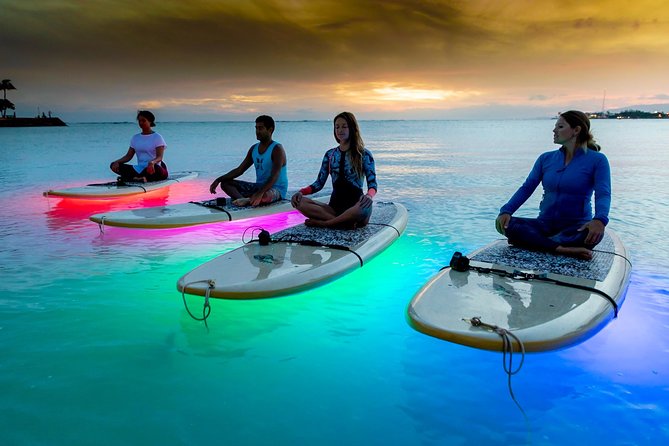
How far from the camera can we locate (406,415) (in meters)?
3.57

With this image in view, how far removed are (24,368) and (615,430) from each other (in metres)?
4.73

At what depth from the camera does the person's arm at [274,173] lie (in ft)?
26.8

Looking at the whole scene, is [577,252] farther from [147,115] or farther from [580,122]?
[147,115]

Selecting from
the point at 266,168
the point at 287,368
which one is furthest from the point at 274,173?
the point at 287,368

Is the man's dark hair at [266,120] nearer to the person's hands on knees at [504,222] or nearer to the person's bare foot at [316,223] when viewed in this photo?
the person's bare foot at [316,223]

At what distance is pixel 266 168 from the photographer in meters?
8.54

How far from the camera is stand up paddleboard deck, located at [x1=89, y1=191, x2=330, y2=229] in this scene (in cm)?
723

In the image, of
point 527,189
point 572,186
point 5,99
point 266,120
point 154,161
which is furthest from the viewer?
point 5,99

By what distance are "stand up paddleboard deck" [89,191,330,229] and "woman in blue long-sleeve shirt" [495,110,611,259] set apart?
4.15 metres

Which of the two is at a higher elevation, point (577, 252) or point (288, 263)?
point (577, 252)

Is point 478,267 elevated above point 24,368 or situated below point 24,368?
above

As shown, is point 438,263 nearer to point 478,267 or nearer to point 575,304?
point 478,267

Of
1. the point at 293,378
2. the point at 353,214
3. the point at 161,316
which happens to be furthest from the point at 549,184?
the point at 161,316

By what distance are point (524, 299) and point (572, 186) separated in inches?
75.9
